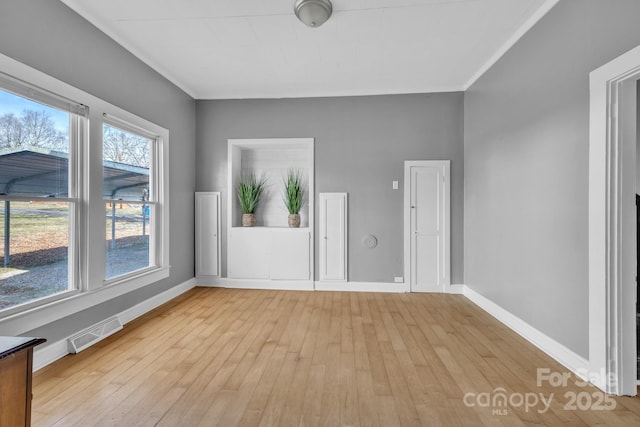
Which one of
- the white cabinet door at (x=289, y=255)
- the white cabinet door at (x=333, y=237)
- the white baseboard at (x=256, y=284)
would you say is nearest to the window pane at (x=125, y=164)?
the white baseboard at (x=256, y=284)

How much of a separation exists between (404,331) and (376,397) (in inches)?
46.6

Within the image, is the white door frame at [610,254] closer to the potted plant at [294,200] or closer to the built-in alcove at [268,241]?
the built-in alcove at [268,241]

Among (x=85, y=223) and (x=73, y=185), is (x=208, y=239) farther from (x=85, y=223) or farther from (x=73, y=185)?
(x=73, y=185)

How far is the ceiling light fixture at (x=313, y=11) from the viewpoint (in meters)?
2.45

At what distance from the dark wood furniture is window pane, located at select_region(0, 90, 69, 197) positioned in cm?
155

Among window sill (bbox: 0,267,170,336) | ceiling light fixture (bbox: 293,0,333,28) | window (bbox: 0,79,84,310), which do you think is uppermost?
ceiling light fixture (bbox: 293,0,333,28)

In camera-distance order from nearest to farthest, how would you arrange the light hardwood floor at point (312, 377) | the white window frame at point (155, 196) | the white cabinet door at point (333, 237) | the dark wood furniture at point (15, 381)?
the dark wood furniture at point (15, 381) < the light hardwood floor at point (312, 377) < the white window frame at point (155, 196) < the white cabinet door at point (333, 237)

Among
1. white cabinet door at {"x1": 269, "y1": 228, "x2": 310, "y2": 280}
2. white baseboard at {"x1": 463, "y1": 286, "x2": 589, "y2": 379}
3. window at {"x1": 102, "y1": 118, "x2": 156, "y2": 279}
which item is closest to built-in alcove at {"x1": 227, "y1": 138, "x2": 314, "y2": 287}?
white cabinet door at {"x1": 269, "y1": 228, "x2": 310, "y2": 280}

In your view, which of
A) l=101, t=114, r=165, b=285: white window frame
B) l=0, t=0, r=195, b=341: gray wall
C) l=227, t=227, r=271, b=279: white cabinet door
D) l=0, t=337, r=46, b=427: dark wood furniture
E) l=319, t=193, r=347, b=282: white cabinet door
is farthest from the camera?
l=227, t=227, r=271, b=279: white cabinet door

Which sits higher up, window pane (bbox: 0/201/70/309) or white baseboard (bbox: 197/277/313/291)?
window pane (bbox: 0/201/70/309)

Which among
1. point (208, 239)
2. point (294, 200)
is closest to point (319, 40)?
point (294, 200)

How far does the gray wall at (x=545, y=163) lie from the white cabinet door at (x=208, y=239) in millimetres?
3828

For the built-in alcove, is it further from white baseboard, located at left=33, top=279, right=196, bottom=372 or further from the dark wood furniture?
the dark wood furniture

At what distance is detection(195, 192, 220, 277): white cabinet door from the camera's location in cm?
466
